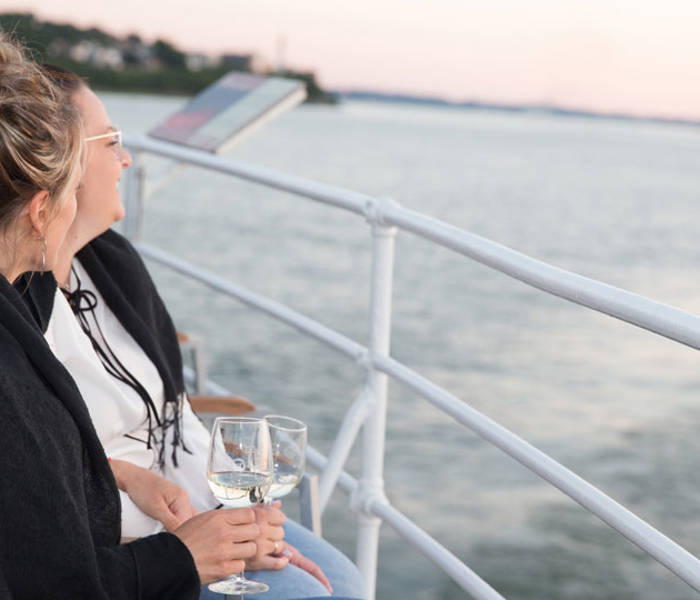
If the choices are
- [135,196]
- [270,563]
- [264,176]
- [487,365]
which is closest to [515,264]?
[270,563]

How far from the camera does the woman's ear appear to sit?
113cm

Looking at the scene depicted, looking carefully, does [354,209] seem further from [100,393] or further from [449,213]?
[449,213]

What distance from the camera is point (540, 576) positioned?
8.23m

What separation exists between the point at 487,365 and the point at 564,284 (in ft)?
45.7

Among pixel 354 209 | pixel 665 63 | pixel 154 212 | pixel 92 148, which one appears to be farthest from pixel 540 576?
pixel 665 63

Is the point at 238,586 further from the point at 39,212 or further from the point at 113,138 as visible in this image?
the point at 113,138

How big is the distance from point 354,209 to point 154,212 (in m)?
26.5

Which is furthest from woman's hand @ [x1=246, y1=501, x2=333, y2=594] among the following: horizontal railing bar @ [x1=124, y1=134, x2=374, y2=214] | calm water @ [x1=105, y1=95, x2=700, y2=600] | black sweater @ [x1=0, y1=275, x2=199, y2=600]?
calm water @ [x1=105, y1=95, x2=700, y2=600]

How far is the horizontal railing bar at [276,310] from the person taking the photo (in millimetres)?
2230

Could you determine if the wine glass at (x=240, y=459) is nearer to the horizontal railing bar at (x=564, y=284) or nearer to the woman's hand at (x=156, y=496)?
the woman's hand at (x=156, y=496)

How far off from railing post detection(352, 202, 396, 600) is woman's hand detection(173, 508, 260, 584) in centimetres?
79

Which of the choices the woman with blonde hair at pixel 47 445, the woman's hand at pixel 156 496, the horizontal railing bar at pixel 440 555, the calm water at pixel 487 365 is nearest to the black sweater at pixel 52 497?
the woman with blonde hair at pixel 47 445

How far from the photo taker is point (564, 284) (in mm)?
1408

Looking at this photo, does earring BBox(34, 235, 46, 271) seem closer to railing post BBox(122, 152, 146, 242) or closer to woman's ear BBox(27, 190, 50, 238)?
woman's ear BBox(27, 190, 50, 238)
